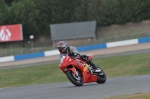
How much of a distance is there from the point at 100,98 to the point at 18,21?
60301 mm

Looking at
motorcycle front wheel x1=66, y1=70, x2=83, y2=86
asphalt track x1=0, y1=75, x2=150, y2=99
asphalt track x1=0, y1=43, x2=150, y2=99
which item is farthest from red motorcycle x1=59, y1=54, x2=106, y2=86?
asphalt track x1=0, y1=75, x2=150, y2=99

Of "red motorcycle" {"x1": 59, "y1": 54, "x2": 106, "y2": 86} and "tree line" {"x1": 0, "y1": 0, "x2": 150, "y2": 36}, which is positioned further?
"tree line" {"x1": 0, "y1": 0, "x2": 150, "y2": 36}

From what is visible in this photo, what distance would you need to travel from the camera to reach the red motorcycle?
1423 cm

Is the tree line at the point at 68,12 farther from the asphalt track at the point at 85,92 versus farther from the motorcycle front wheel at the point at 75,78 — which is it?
the asphalt track at the point at 85,92

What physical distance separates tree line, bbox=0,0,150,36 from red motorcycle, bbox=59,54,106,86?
5427cm

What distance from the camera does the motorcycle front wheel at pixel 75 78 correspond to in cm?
1420

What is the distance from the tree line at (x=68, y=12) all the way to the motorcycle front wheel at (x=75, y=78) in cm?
5477

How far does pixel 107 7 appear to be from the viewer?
71.4 metres

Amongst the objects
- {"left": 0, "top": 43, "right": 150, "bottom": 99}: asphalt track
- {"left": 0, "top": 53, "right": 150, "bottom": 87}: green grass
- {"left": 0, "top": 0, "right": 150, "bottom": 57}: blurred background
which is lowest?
{"left": 0, "top": 53, "right": 150, "bottom": 87}: green grass

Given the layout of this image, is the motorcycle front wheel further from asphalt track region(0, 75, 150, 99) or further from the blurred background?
the blurred background

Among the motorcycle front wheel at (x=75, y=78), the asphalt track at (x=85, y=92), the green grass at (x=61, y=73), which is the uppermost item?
the motorcycle front wheel at (x=75, y=78)

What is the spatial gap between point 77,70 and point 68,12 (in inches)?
2370

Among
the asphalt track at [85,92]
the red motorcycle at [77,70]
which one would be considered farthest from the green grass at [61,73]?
the asphalt track at [85,92]

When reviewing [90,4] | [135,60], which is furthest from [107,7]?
[135,60]
